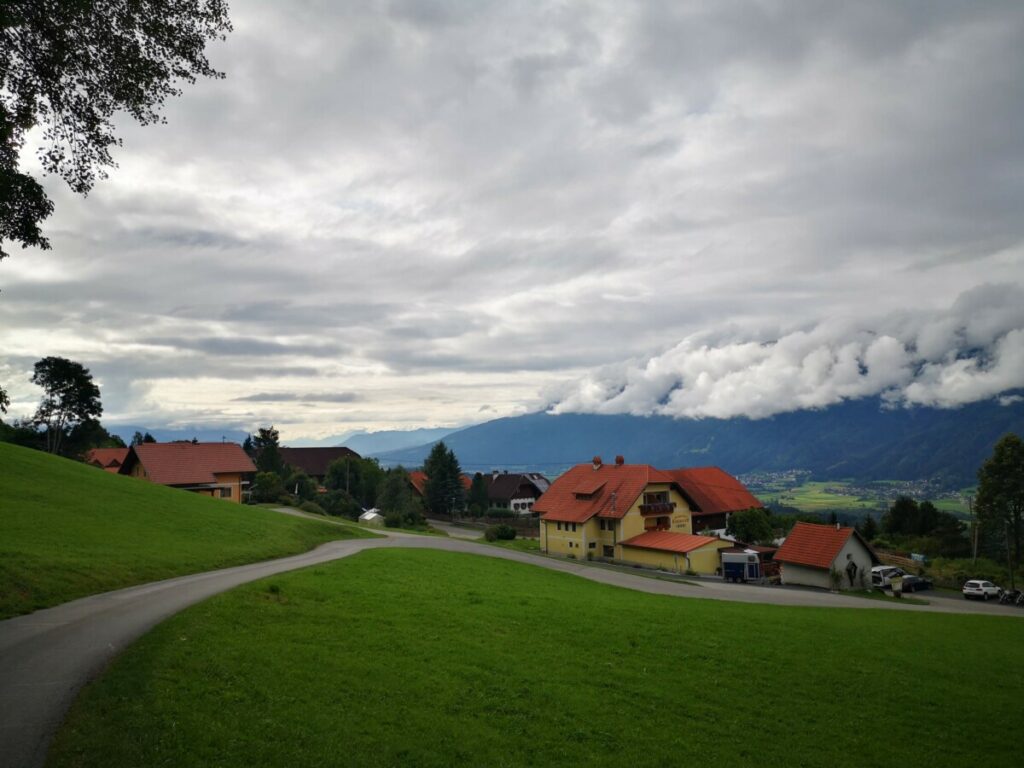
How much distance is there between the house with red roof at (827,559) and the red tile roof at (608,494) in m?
14.1

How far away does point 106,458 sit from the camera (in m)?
99.6

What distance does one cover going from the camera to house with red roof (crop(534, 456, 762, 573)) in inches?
2212

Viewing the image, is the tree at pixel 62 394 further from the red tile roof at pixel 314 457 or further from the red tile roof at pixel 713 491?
the red tile roof at pixel 713 491

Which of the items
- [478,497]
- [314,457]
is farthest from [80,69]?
[314,457]

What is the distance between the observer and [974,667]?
2048cm

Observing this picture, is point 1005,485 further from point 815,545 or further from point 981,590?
point 815,545

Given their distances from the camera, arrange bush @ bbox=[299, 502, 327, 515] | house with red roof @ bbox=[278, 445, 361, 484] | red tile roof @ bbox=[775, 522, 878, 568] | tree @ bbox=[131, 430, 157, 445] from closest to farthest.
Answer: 1. red tile roof @ bbox=[775, 522, 878, 568]
2. bush @ bbox=[299, 502, 327, 515]
3. tree @ bbox=[131, 430, 157, 445]
4. house with red roof @ bbox=[278, 445, 361, 484]

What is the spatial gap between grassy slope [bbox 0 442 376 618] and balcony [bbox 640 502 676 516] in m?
30.6

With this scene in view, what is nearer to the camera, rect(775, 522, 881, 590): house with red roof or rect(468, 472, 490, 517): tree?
rect(775, 522, 881, 590): house with red roof

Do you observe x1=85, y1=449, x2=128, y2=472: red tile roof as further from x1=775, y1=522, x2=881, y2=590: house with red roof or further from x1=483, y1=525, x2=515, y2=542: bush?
x1=775, y1=522, x2=881, y2=590: house with red roof

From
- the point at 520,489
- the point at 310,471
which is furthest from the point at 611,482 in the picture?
the point at 310,471

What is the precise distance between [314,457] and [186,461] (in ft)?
271

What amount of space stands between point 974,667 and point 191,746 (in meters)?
24.1

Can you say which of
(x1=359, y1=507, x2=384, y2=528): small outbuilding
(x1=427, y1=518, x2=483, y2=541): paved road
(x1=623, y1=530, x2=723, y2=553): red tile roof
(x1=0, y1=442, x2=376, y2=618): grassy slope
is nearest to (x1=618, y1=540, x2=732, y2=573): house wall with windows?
(x1=623, y1=530, x2=723, y2=553): red tile roof
